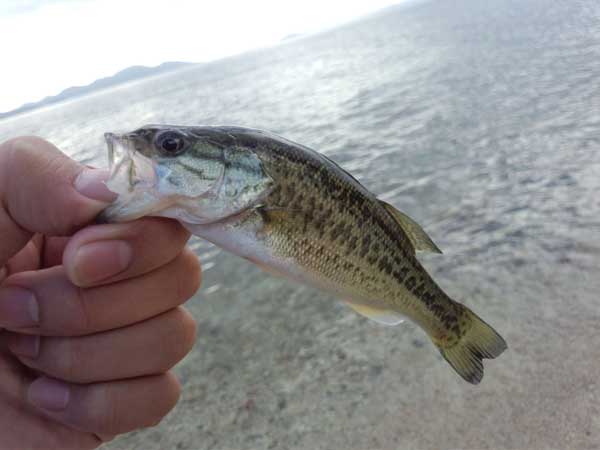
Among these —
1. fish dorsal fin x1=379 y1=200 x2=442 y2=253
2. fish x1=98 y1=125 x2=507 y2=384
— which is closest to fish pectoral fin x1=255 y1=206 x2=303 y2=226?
fish x1=98 y1=125 x2=507 y2=384

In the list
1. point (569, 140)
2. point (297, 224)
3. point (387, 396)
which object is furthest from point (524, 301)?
point (569, 140)

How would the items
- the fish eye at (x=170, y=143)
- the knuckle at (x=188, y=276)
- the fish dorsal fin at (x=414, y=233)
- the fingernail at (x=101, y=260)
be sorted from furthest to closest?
1. the fish dorsal fin at (x=414, y=233)
2. the knuckle at (x=188, y=276)
3. the fish eye at (x=170, y=143)
4. the fingernail at (x=101, y=260)

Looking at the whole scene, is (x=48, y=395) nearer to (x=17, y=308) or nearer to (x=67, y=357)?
(x=67, y=357)

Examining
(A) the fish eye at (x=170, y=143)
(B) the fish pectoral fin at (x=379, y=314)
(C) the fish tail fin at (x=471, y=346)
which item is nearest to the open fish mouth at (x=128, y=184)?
(A) the fish eye at (x=170, y=143)

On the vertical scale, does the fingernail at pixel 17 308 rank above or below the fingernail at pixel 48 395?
above

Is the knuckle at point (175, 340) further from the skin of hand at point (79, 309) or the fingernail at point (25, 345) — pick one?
the fingernail at point (25, 345)

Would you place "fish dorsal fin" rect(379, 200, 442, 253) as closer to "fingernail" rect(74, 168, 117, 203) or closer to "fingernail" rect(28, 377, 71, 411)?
"fingernail" rect(74, 168, 117, 203)

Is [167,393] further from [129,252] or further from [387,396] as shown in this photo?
[387,396]
